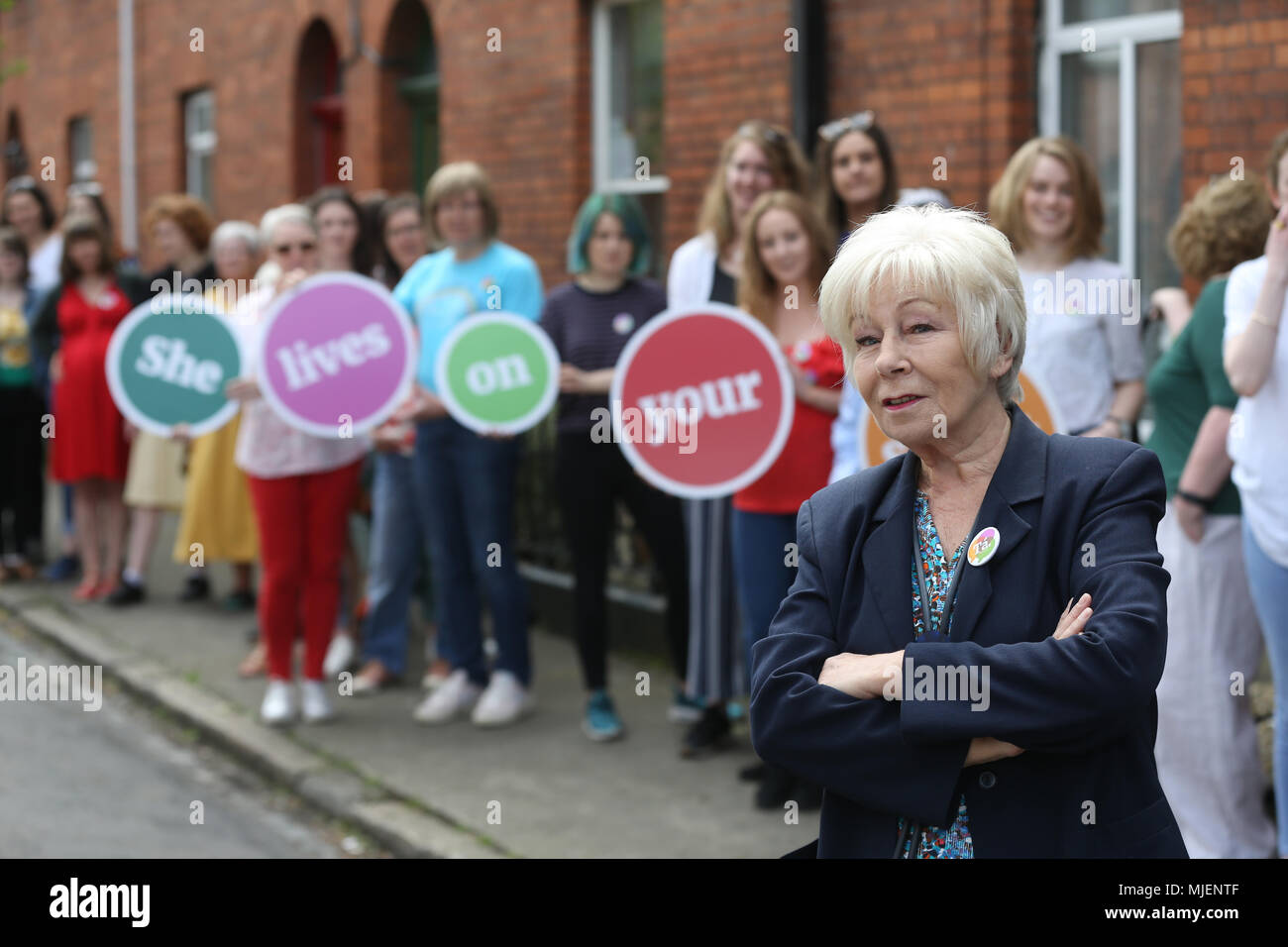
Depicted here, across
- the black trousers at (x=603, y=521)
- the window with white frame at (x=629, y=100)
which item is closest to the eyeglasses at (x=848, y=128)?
the black trousers at (x=603, y=521)

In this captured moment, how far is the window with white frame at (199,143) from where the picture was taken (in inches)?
645

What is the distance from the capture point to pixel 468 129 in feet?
37.3

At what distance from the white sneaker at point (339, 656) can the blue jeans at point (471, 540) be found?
3.05ft

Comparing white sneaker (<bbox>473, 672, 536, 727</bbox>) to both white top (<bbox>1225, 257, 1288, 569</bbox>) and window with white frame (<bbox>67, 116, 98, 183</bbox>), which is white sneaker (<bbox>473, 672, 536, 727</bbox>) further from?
window with white frame (<bbox>67, 116, 98, 183</bbox>)

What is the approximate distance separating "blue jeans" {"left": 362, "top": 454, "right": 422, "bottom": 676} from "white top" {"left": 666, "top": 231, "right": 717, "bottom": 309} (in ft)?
5.98

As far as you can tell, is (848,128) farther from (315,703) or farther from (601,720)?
(315,703)

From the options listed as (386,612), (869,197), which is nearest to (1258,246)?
(869,197)

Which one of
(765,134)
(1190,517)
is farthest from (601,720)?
(1190,517)

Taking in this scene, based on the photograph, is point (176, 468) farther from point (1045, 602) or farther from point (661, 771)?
point (1045, 602)

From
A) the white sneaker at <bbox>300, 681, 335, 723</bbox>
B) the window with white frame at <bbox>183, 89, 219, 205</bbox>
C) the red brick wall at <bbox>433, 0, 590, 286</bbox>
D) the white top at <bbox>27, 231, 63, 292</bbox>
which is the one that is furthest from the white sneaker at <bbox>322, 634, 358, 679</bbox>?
the window with white frame at <bbox>183, 89, 219, 205</bbox>

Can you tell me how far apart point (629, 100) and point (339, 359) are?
412 centimetres

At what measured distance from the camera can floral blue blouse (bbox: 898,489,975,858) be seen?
233 cm

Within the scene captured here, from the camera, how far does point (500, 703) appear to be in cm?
700
